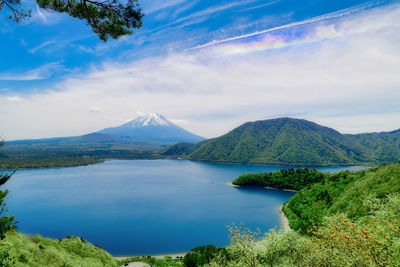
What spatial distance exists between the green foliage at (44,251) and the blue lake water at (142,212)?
19360 mm

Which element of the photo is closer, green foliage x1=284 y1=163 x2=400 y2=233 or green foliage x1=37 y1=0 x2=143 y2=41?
green foliage x1=37 y1=0 x2=143 y2=41

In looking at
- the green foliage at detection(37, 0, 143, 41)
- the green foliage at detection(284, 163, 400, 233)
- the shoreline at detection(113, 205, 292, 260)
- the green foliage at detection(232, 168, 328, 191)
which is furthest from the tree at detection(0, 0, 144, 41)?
the green foliage at detection(232, 168, 328, 191)

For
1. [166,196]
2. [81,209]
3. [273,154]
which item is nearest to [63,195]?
[81,209]

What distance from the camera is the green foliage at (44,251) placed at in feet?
47.0

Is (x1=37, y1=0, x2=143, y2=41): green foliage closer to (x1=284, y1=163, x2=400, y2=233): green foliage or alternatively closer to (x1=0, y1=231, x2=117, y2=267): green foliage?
(x1=0, y1=231, x2=117, y2=267): green foliage

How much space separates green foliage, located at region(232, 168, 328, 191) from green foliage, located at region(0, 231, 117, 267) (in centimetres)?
8226

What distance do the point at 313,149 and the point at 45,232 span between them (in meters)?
201

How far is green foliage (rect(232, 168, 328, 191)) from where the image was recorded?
275 ft

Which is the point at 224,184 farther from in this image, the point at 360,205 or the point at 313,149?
the point at 313,149

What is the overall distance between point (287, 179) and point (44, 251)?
91.2 metres

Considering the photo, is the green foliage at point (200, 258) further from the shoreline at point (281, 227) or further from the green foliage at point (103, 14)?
the green foliage at point (103, 14)

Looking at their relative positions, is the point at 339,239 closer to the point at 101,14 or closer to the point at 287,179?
the point at 101,14

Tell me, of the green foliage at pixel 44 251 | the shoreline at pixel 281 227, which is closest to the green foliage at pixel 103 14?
the green foliage at pixel 44 251

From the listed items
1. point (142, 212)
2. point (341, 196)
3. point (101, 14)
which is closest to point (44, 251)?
point (101, 14)
